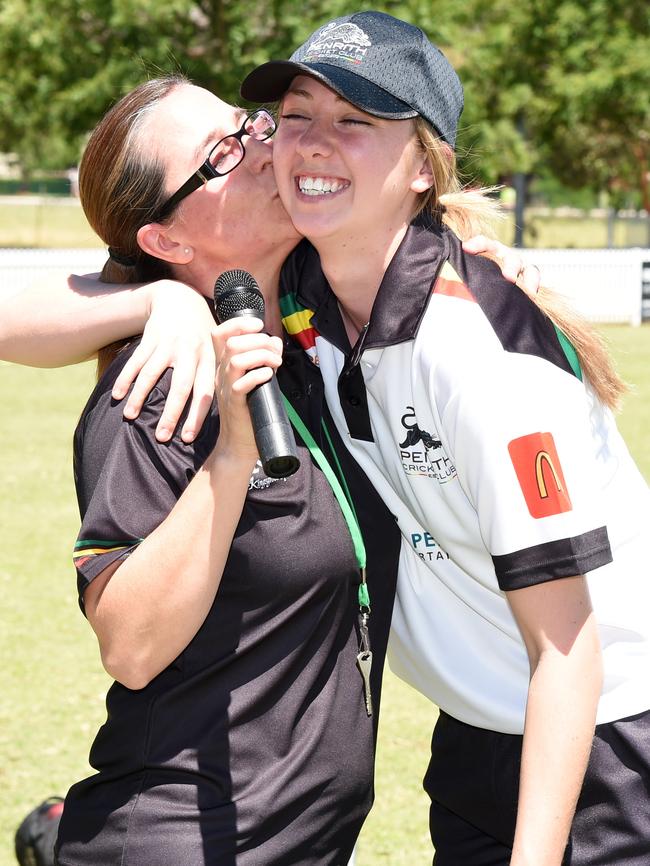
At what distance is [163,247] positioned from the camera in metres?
2.97

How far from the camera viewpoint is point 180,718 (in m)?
2.41

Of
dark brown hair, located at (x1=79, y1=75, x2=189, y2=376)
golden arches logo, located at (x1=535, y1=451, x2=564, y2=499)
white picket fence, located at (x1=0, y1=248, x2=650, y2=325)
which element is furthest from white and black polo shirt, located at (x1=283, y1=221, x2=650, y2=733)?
white picket fence, located at (x1=0, y1=248, x2=650, y2=325)

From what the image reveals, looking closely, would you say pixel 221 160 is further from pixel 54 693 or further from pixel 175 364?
pixel 54 693

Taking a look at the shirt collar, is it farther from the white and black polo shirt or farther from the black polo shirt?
the black polo shirt

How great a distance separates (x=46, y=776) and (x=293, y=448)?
3829mm

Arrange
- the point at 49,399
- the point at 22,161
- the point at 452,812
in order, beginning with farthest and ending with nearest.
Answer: the point at 22,161 → the point at 49,399 → the point at 452,812

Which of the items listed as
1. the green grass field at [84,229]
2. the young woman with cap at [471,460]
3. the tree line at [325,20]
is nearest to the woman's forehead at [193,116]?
the young woman with cap at [471,460]

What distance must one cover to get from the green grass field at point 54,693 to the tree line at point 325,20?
62.2 feet

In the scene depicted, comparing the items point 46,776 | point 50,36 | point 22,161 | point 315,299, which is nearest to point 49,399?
point 46,776

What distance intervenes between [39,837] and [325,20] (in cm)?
2847

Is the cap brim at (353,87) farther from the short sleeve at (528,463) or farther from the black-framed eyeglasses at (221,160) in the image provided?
the short sleeve at (528,463)

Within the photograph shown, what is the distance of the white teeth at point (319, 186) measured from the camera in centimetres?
261

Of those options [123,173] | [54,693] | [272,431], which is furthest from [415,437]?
[54,693]

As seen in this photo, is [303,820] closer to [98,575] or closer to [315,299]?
[98,575]
